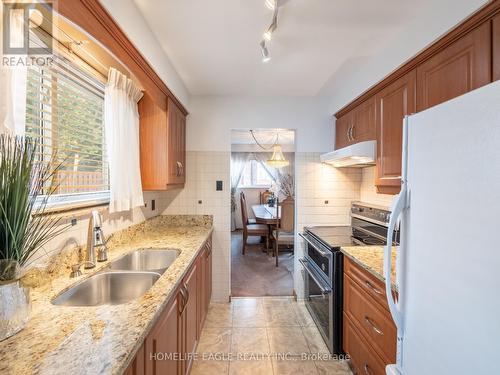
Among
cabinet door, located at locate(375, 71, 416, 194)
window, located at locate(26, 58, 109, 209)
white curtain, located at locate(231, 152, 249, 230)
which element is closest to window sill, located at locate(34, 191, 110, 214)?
window, located at locate(26, 58, 109, 209)

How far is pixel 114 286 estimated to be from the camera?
1.36 m

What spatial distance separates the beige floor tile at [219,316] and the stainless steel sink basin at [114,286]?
121 centimetres

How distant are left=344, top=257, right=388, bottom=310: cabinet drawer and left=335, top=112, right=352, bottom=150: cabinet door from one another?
4.18 feet

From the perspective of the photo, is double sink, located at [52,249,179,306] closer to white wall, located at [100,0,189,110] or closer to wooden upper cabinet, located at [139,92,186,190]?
wooden upper cabinet, located at [139,92,186,190]

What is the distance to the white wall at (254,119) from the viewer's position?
2.78 m

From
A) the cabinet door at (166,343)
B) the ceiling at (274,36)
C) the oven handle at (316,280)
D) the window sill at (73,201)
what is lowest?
the oven handle at (316,280)

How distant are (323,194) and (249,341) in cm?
169

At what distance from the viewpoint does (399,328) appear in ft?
2.87

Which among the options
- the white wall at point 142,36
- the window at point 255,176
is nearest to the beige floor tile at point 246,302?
the white wall at point 142,36

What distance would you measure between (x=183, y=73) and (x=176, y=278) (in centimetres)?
185

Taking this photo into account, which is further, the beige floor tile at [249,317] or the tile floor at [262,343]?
the beige floor tile at [249,317]

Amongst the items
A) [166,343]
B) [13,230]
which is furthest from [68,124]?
[166,343]

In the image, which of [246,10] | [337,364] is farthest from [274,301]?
[246,10]

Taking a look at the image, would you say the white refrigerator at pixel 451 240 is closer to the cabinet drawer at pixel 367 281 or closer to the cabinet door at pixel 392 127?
the cabinet drawer at pixel 367 281
